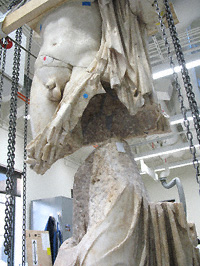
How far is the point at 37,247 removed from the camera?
4.09 metres

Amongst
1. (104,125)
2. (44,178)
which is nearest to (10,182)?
(104,125)

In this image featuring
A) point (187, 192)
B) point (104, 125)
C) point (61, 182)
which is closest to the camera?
point (104, 125)

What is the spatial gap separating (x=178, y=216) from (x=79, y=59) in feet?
3.33

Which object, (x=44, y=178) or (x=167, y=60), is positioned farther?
(x=44, y=178)

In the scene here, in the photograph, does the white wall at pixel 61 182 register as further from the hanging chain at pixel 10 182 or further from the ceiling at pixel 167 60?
the hanging chain at pixel 10 182

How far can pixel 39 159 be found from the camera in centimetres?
163

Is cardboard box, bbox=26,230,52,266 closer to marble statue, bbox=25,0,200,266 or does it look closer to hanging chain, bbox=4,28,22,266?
hanging chain, bbox=4,28,22,266

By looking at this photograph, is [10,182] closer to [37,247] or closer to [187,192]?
[37,247]

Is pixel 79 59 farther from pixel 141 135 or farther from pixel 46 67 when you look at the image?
pixel 141 135

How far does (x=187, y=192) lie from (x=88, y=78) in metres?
10.1

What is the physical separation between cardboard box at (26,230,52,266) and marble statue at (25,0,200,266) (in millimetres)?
2578

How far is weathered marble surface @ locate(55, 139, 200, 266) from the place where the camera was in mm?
1341

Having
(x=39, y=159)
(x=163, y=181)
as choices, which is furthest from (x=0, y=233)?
(x=39, y=159)

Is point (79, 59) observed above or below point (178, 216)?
above
